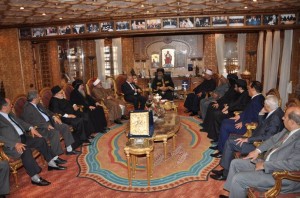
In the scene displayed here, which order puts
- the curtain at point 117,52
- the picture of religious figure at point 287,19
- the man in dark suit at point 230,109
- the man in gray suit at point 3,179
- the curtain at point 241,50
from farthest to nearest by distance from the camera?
the curtain at point 117,52 < the curtain at point 241,50 < the picture of religious figure at point 287,19 < the man in dark suit at point 230,109 < the man in gray suit at point 3,179

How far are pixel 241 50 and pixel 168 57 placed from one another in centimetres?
310

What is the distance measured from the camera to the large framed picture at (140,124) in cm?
442

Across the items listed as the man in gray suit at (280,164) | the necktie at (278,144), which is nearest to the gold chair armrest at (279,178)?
the man in gray suit at (280,164)

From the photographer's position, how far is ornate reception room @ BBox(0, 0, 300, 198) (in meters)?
4.09

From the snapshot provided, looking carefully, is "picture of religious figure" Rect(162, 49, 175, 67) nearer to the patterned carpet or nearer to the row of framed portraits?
the row of framed portraits

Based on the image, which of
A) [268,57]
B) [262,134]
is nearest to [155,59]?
[268,57]

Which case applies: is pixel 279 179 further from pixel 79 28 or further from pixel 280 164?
pixel 79 28

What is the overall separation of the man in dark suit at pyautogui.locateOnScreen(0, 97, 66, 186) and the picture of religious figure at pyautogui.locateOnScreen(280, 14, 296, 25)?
7.10 m

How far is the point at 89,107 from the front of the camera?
273 inches

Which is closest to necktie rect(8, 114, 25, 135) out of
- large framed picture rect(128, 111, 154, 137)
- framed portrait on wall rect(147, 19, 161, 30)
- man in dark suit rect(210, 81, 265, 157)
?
large framed picture rect(128, 111, 154, 137)

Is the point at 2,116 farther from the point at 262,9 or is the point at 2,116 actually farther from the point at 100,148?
the point at 262,9

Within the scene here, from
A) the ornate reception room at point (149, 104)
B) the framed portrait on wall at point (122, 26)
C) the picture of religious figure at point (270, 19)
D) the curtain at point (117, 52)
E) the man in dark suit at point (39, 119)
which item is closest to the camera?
the ornate reception room at point (149, 104)

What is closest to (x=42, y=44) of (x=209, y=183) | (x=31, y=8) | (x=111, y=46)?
(x=111, y=46)

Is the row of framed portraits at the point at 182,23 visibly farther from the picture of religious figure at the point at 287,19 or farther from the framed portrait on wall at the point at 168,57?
→ the framed portrait on wall at the point at 168,57
